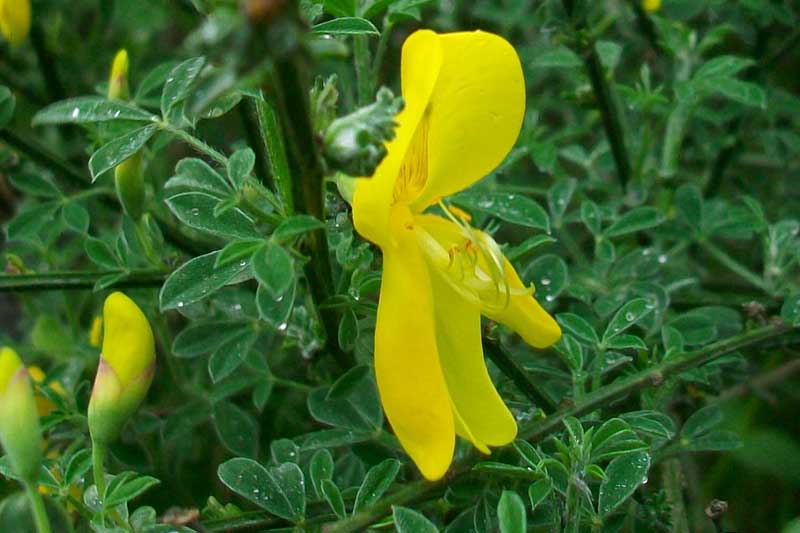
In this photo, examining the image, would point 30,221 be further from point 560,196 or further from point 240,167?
point 560,196

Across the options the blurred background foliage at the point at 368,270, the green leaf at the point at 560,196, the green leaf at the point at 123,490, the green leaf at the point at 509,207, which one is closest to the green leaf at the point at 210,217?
the blurred background foliage at the point at 368,270

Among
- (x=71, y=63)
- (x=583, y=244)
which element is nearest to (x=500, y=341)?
(x=583, y=244)

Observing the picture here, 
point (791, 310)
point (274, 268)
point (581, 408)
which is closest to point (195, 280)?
point (274, 268)

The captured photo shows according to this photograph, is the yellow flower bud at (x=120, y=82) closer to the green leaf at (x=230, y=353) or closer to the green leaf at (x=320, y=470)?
the green leaf at (x=230, y=353)

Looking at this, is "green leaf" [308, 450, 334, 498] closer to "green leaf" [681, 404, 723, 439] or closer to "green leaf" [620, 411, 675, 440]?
"green leaf" [620, 411, 675, 440]

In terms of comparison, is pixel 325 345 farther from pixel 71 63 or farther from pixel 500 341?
pixel 71 63

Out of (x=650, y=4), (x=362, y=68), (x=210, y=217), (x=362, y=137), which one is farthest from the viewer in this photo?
(x=650, y=4)

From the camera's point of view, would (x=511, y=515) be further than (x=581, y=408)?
No
